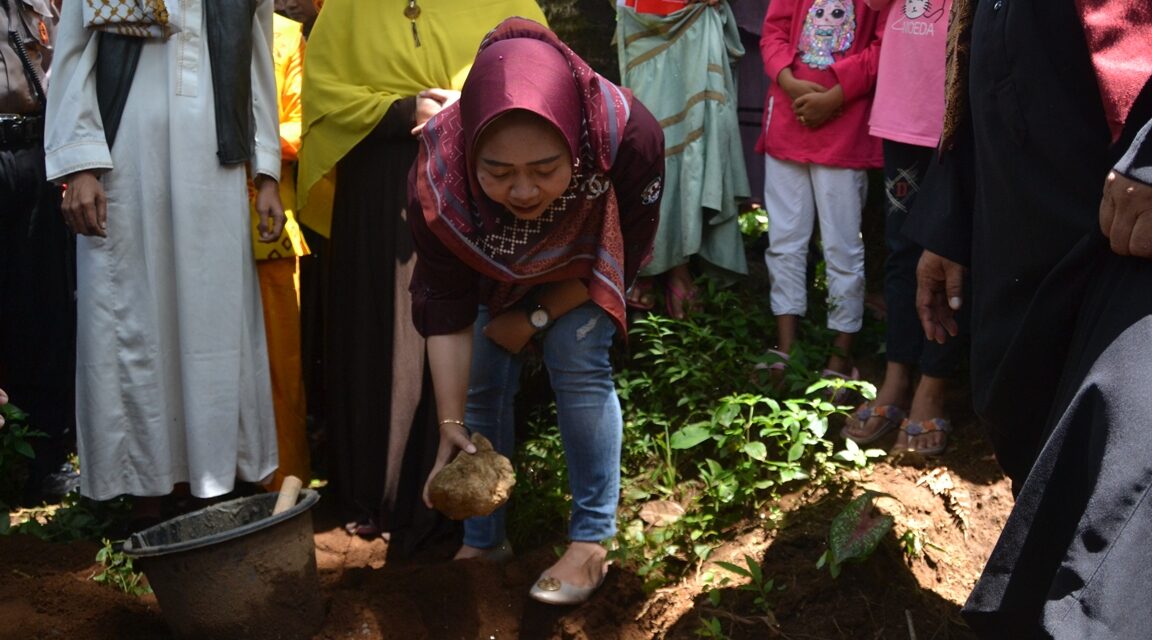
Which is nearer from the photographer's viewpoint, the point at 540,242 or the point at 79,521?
the point at 540,242

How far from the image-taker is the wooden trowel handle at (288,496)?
10.2ft

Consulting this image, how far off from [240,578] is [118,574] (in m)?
0.82

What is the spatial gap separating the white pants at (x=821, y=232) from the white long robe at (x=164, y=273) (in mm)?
1853

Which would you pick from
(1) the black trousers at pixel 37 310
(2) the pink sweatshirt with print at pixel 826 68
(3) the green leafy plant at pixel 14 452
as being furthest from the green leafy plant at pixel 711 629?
(1) the black trousers at pixel 37 310

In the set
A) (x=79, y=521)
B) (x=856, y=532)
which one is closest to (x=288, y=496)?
(x=79, y=521)

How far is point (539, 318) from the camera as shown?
3154mm

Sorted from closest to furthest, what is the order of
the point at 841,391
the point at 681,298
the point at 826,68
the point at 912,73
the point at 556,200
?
the point at 556,200, the point at 912,73, the point at 841,391, the point at 826,68, the point at 681,298

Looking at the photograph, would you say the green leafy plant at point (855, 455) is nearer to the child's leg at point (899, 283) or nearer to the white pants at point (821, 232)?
the child's leg at point (899, 283)

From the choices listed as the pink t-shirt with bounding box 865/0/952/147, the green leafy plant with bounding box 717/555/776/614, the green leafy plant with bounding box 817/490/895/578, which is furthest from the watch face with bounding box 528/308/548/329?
the pink t-shirt with bounding box 865/0/952/147

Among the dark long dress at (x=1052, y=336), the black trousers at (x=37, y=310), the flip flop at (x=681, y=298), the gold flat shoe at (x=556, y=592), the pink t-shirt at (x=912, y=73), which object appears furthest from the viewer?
the flip flop at (x=681, y=298)

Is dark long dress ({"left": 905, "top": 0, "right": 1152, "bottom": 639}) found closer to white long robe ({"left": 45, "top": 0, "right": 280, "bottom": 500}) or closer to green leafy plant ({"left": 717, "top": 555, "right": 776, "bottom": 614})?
green leafy plant ({"left": 717, "top": 555, "right": 776, "bottom": 614})

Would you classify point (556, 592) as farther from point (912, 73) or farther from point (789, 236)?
point (912, 73)

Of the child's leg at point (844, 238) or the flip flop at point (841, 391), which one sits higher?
the child's leg at point (844, 238)

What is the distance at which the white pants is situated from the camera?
4211 mm
